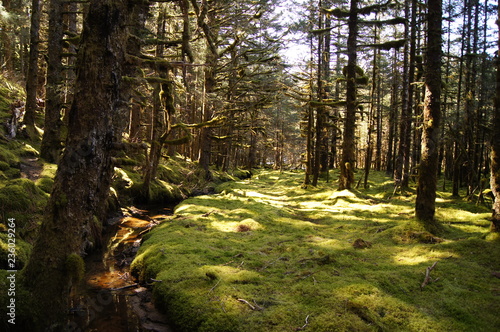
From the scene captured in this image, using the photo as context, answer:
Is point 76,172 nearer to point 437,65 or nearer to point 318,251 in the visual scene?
point 318,251

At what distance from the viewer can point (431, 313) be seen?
3918mm

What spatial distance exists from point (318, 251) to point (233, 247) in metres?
1.96

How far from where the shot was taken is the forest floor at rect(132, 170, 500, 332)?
3809 millimetres

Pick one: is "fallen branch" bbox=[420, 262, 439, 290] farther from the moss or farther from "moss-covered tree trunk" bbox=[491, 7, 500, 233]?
the moss

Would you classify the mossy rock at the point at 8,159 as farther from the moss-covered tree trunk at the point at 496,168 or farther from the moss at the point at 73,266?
the moss-covered tree trunk at the point at 496,168

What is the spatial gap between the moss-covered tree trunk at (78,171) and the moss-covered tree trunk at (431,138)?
24.5 feet

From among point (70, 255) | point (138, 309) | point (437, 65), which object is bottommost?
point (138, 309)

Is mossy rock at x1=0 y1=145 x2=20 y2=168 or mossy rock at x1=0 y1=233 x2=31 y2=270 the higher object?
mossy rock at x1=0 y1=145 x2=20 y2=168

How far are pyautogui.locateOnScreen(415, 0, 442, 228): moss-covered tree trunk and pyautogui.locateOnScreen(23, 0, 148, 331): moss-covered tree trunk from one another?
24.5ft

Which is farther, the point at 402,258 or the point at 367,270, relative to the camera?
the point at 402,258

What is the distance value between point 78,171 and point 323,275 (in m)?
4.26

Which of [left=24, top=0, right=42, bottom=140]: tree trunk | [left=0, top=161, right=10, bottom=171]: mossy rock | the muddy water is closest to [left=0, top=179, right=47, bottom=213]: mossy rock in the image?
[left=0, top=161, right=10, bottom=171]: mossy rock

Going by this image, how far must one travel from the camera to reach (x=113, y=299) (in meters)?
5.24

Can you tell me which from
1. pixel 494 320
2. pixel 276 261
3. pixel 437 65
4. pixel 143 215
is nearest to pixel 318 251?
pixel 276 261
